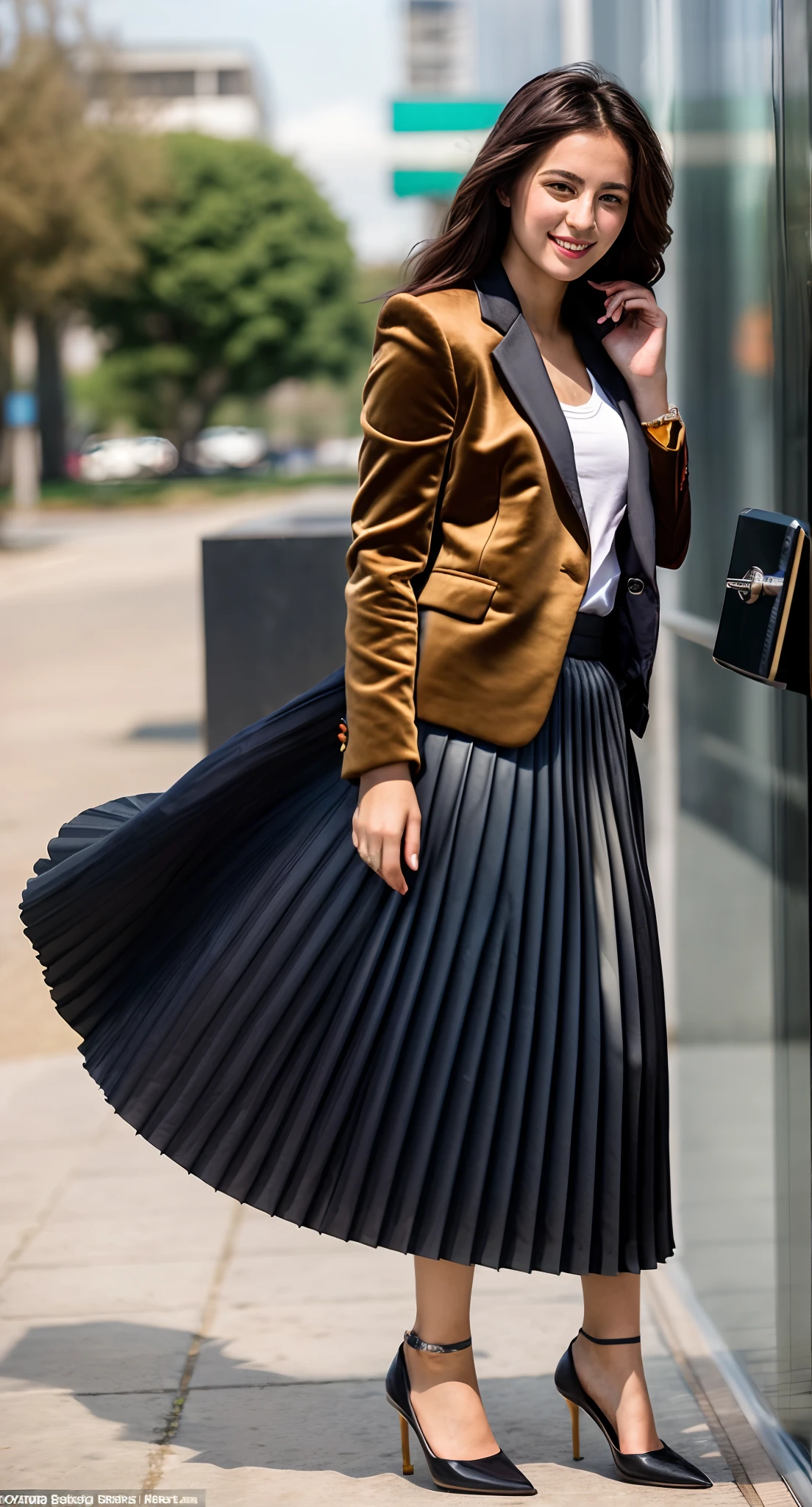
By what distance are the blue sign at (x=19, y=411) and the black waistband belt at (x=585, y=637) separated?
125 ft

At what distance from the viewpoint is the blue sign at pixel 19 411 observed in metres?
39.8

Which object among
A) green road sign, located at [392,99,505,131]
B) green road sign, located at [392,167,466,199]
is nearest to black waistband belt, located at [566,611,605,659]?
green road sign, located at [392,99,505,131]

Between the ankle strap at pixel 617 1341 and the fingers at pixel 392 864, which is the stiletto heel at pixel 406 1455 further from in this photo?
the fingers at pixel 392 864

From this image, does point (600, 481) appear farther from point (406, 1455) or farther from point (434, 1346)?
point (406, 1455)

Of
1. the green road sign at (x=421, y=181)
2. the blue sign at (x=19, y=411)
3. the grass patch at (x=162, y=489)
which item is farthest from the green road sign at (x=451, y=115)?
the grass patch at (x=162, y=489)

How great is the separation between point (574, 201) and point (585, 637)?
566mm

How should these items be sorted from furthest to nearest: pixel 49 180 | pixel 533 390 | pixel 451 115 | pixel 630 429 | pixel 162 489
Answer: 1. pixel 162 489
2. pixel 49 180
3. pixel 451 115
4. pixel 630 429
5. pixel 533 390

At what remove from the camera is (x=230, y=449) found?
84.6 m

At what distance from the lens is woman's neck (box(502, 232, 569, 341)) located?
2.45 m

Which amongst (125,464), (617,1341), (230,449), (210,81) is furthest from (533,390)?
(210,81)

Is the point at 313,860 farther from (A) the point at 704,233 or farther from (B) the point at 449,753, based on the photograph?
(A) the point at 704,233

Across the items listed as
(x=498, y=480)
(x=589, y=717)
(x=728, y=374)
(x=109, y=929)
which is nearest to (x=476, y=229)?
(x=498, y=480)

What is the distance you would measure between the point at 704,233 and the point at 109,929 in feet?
7.56

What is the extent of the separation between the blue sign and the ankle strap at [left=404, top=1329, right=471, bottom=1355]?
38240 mm
